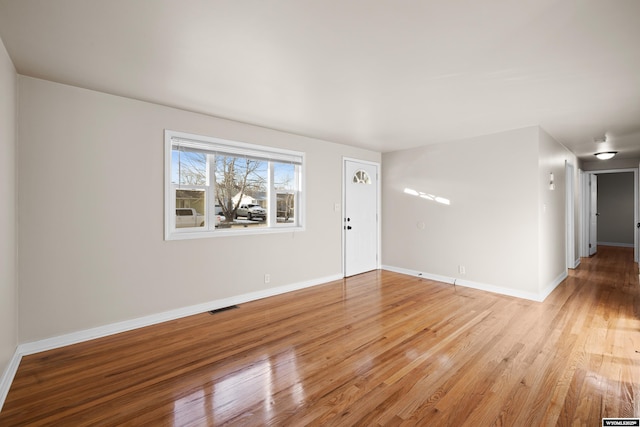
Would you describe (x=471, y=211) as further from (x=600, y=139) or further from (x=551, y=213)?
(x=600, y=139)

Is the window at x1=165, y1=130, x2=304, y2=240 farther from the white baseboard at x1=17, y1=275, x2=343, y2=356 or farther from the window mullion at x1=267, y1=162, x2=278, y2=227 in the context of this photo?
the white baseboard at x1=17, y1=275, x2=343, y2=356

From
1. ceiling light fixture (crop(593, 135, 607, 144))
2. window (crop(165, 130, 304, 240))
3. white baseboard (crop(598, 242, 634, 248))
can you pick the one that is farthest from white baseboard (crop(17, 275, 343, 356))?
white baseboard (crop(598, 242, 634, 248))

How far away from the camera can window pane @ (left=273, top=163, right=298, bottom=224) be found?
4.49 m

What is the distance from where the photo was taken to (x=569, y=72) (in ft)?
8.16

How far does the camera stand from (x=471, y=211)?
15.7 feet

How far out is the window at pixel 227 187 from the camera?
3502mm

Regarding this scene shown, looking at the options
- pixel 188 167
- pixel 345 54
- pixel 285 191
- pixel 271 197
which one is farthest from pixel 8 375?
pixel 345 54

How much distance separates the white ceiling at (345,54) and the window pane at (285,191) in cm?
105

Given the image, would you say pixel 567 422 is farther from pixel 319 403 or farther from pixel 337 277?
pixel 337 277

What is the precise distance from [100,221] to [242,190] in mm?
1675

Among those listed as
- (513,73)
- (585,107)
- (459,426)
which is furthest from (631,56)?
(459,426)

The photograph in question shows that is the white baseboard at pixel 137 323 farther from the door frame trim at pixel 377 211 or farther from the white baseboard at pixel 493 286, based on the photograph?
the white baseboard at pixel 493 286

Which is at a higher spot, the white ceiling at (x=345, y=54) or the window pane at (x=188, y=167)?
the white ceiling at (x=345, y=54)

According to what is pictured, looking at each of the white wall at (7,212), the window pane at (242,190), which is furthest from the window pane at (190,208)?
the white wall at (7,212)
